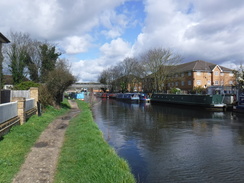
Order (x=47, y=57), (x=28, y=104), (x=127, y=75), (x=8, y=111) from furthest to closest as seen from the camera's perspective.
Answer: (x=127, y=75)
(x=47, y=57)
(x=28, y=104)
(x=8, y=111)

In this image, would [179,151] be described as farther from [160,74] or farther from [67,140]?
[160,74]

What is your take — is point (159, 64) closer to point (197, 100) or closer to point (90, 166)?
point (197, 100)

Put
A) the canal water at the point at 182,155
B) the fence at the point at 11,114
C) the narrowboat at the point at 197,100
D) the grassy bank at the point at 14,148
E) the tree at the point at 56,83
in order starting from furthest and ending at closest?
the narrowboat at the point at 197,100
the tree at the point at 56,83
the fence at the point at 11,114
the canal water at the point at 182,155
the grassy bank at the point at 14,148

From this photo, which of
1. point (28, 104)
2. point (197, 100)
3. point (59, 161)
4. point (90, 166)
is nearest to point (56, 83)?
point (28, 104)

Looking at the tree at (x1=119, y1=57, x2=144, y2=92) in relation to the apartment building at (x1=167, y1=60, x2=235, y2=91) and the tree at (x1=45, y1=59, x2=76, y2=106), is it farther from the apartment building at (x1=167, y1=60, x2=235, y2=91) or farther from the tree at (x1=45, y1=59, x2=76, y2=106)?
the tree at (x1=45, y1=59, x2=76, y2=106)

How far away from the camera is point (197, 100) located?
3225cm

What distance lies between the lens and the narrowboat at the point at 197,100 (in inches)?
1131

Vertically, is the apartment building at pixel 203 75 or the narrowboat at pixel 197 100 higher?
the apartment building at pixel 203 75

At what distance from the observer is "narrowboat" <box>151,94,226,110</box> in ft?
94.3

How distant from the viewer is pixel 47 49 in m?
40.9

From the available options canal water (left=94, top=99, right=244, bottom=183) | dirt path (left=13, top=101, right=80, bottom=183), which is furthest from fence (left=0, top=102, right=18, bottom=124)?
canal water (left=94, top=99, right=244, bottom=183)

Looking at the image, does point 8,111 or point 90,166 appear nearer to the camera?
point 90,166

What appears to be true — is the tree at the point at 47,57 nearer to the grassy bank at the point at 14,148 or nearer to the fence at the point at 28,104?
the fence at the point at 28,104

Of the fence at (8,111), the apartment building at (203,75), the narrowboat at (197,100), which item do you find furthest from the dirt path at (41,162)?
the apartment building at (203,75)
